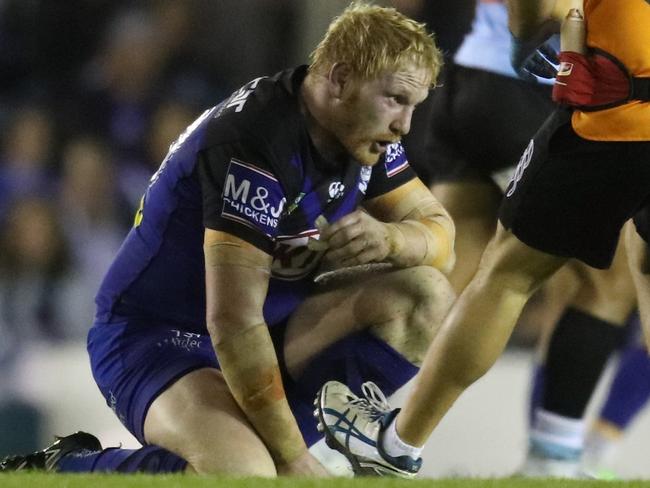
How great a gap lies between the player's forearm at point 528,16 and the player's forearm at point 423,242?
1.03 feet

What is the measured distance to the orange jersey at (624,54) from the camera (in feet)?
5.41

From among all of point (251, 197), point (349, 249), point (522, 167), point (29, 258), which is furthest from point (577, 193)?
point (29, 258)

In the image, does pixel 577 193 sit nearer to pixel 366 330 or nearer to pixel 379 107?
pixel 379 107

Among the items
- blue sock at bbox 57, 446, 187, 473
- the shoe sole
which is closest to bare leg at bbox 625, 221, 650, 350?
the shoe sole

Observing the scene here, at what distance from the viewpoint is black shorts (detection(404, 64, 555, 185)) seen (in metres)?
2.19

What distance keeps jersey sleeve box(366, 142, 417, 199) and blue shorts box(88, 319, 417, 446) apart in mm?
232

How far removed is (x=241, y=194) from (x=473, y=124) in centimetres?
69

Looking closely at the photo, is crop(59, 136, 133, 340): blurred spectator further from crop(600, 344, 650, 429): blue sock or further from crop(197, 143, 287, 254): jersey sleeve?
crop(600, 344, 650, 429): blue sock

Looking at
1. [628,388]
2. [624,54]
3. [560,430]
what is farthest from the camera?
[628,388]

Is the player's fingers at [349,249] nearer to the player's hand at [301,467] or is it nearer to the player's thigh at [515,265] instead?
the player's thigh at [515,265]

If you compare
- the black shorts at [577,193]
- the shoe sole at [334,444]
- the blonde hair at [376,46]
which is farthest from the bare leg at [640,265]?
the shoe sole at [334,444]

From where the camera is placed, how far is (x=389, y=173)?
192 centimetres

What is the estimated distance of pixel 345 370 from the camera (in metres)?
1.97

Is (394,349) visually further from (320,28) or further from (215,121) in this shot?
(320,28)
